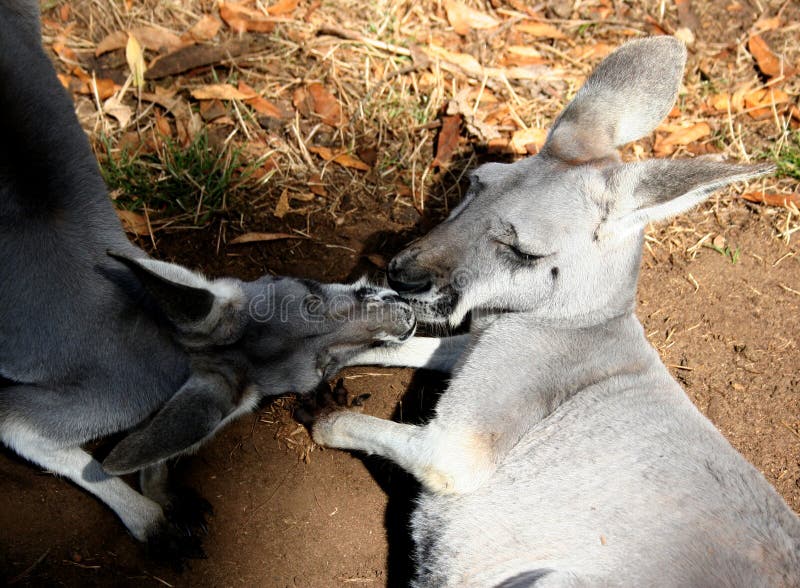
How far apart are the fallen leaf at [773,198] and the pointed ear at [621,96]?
5.57 feet

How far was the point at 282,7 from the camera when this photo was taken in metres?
5.36

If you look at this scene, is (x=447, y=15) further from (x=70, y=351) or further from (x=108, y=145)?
(x=70, y=351)

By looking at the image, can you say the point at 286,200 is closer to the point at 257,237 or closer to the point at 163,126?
the point at 257,237

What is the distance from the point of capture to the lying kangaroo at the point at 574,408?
285cm

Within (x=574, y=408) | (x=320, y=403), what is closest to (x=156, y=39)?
(x=320, y=403)

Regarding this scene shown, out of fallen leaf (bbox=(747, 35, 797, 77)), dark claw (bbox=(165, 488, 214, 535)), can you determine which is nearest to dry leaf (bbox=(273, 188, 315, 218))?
dark claw (bbox=(165, 488, 214, 535))

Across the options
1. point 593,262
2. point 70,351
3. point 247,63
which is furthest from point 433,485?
point 247,63

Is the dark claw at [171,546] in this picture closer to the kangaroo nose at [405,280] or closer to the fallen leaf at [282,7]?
the kangaroo nose at [405,280]

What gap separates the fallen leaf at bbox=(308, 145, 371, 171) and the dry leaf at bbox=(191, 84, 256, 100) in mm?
601

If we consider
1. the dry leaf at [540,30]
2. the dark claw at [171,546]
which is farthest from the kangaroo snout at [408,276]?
the dry leaf at [540,30]

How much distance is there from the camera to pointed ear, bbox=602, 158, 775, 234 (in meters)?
2.75

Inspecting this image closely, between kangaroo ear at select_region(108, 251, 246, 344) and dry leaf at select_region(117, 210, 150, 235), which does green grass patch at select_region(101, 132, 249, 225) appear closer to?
dry leaf at select_region(117, 210, 150, 235)

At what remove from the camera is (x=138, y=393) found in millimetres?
3268

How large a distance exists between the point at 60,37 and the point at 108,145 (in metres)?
1.16
